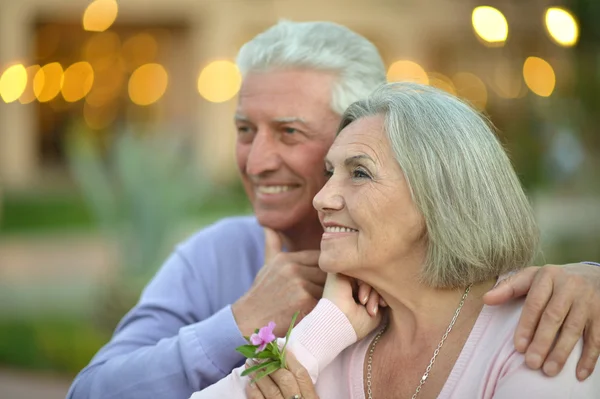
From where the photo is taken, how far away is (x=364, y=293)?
2.58 metres

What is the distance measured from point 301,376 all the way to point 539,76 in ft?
19.3

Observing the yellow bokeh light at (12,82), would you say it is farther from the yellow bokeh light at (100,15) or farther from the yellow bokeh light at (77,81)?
the yellow bokeh light at (100,15)

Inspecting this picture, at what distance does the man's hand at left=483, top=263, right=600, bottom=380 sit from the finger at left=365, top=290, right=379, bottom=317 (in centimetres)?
44

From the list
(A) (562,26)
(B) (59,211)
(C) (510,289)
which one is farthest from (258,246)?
(B) (59,211)

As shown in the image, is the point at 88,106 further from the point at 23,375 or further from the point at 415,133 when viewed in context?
the point at 415,133

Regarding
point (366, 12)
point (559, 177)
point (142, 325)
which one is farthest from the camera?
point (366, 12)

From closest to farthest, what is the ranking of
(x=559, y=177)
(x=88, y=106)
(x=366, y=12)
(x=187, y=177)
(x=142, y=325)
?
1. (x=142, y=325)
2. (x=187, y=177)
3. (x=559, y=177)
4. (x=366, y=12)
5. (x=88, y=106)

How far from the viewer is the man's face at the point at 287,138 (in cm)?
310

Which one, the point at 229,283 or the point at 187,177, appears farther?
the point at 187,177

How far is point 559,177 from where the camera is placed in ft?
34.0

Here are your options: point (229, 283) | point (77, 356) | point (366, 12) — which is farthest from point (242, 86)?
point (366, 12)

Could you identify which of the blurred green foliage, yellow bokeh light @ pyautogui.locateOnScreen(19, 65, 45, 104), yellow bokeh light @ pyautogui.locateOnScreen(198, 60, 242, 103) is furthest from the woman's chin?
yellow bokeh light @ pyautogui.locateOnScreen(19, 65, 45, 104)

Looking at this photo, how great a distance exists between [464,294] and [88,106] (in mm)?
18892

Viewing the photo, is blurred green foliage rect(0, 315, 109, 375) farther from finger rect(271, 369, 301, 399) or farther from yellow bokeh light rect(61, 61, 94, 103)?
yellow bokeh light rect(61, 61, 94, 103)
